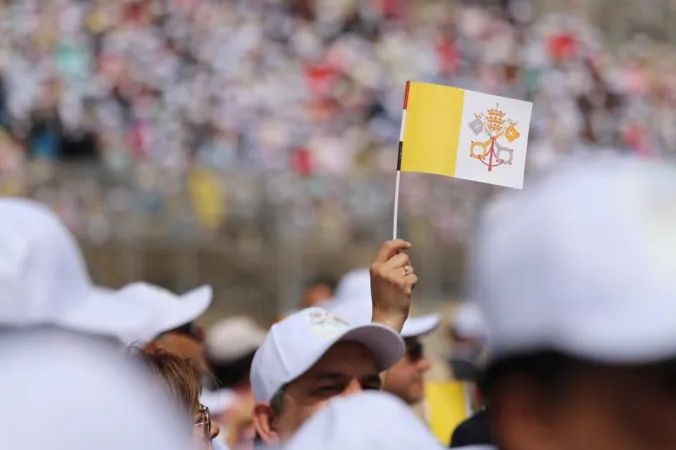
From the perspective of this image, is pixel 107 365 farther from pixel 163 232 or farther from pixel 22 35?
pixel 22 35

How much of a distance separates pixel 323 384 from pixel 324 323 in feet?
0.51

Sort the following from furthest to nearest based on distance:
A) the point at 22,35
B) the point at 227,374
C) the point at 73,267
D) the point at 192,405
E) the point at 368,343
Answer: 1. the point at 22,35
2. the point at 227,374
3. the point at 73,267
4. the point at 368,343
5. the point at 192,405

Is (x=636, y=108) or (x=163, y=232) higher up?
(x=636, y=108)

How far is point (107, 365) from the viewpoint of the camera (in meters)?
1.17

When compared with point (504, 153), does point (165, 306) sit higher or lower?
lower

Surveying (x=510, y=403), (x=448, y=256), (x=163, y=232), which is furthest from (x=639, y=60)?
(x=510, y=403)

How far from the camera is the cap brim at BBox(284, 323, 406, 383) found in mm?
2703

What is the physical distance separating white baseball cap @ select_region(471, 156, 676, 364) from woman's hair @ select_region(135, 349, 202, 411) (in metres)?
1.11

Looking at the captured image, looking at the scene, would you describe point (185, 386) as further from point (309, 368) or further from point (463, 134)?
point (463, 134)

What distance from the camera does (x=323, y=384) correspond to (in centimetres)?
279

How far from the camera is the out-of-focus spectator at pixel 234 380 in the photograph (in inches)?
179

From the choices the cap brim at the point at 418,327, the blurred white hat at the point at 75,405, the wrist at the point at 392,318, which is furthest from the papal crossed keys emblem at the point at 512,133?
the blurred white hat at the point at 75,405

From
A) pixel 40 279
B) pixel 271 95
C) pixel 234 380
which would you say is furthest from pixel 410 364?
pixel 271 95

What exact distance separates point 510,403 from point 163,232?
30.3ft
